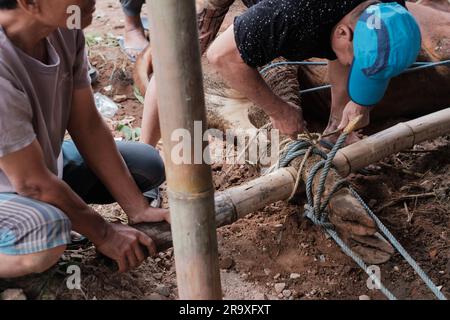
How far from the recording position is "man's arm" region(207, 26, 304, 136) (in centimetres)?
243

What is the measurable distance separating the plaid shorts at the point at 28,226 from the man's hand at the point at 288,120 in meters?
1.09

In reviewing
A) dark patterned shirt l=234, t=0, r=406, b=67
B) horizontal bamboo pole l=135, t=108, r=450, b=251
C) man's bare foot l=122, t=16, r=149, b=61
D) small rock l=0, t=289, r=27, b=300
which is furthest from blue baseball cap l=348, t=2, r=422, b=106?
man's bare foot l=122, t=16, r=149, b=61

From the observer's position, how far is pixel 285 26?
2.29 metres

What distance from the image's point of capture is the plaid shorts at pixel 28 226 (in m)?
1.73

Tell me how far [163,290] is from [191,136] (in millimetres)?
810

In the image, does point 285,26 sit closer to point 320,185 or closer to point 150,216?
point 320,185

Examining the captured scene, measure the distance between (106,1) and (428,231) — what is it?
12.5ft

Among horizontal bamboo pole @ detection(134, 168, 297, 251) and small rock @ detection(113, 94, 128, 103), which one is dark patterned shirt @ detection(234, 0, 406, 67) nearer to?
horizontal bamboo pole @ detection(134, 168, 297, 251)

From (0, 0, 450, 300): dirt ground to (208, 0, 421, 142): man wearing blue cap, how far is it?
395mm

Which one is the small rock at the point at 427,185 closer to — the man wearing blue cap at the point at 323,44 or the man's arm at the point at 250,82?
the man wearing blue cap at the point at 323,44

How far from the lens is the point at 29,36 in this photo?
1.69 m

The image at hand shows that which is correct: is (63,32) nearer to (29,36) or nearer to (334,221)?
(29,36)

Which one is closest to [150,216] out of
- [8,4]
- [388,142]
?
[8,4]
